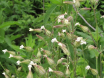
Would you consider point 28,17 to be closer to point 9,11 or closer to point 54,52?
point 9,11

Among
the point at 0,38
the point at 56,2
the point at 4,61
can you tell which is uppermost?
the point at 56,2

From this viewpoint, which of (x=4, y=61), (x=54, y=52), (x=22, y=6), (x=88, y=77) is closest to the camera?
(x=54, y=52)

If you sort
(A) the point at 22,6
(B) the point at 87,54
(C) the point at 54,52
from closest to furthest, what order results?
(C) the point at 54,52, (B) the point at 87,54, (A) the point at 22,6

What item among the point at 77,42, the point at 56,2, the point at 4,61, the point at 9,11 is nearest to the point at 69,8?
the point at 56,2

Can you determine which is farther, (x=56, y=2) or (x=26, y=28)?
(x=26, y=28)

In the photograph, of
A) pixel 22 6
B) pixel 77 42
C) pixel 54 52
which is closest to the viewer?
pixel 77 42

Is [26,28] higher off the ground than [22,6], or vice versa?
[22,6]

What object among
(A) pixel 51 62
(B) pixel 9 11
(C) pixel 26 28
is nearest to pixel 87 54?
(A) pixel 51 62

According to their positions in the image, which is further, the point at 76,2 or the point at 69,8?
the point at 69,8

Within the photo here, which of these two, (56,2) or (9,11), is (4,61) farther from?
(9,11)
